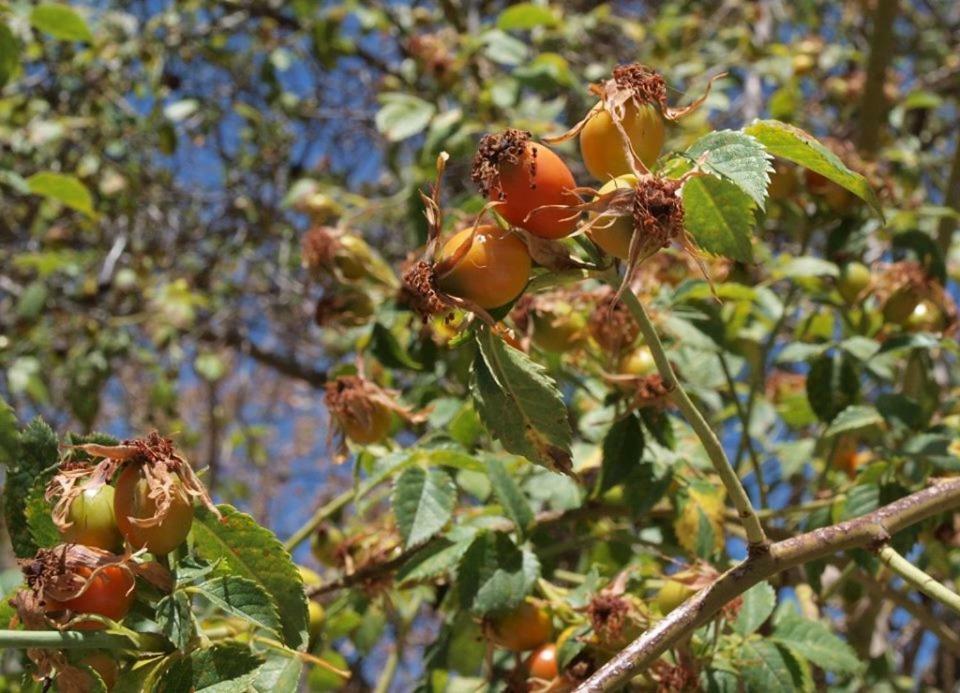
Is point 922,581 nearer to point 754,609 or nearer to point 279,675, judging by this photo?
point 754,609

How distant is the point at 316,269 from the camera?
1.74m

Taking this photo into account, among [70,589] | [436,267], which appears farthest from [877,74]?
[70,589]

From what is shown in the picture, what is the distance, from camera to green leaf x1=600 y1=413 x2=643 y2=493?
1.36 m

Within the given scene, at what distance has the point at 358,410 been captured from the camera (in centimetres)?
146

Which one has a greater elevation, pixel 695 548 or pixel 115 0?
pixel 695 548

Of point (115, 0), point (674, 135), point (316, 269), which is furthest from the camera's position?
point (115, 0)

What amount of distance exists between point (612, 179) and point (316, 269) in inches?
39.3

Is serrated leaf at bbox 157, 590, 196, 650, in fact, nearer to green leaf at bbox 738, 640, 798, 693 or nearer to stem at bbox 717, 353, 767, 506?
green leaf at bbox 738, 640, 798, 693

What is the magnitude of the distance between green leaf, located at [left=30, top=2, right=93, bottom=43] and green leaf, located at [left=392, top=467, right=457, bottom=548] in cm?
147

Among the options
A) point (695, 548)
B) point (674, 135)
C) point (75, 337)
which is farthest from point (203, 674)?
point (75, 337)

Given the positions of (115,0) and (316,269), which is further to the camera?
(115,0)

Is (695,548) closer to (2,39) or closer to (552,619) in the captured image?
(552,619)

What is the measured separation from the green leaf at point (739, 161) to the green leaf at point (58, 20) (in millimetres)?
1838

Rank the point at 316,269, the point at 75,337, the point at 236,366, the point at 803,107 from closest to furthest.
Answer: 1. the point at 316,269
2. the point at 803,107
3. the point at 75,337
4. the point at 236,366
